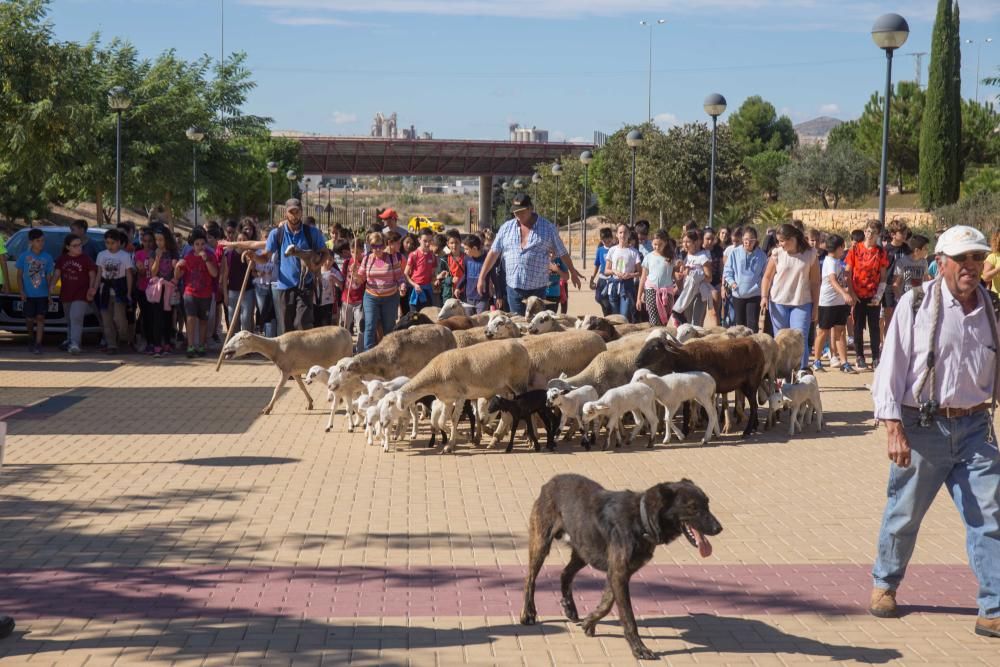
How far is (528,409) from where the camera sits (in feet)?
38.1

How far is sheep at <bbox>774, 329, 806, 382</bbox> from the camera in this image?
46.5ft

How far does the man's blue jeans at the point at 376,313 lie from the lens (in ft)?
52.2

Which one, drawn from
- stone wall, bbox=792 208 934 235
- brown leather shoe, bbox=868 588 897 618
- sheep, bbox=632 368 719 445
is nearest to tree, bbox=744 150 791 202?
stone wall, bbox=792 208 934 235

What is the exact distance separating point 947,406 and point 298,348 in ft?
29.0

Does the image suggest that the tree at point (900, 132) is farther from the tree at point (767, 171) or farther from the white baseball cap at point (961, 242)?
the white baseball cap at point (961, 242)

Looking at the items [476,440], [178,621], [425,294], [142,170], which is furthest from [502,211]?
[178,621]

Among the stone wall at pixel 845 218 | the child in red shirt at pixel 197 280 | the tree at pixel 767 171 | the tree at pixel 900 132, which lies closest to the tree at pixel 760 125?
the tree at pixel 767 171

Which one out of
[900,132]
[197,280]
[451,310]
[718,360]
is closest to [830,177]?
[900,132]

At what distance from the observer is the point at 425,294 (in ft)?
61.4

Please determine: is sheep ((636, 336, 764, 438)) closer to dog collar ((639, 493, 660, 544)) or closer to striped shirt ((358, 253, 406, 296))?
striped shirt ((358, 253, 406, 296))

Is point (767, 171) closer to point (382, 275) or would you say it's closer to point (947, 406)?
point (382, 275)

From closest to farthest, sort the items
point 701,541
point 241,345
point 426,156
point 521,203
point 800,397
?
point 701,541
point 800,397
point 241,345
point 521,203
point 426,156

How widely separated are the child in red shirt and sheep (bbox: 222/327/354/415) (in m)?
5.20

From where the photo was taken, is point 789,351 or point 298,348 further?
point 789,351
